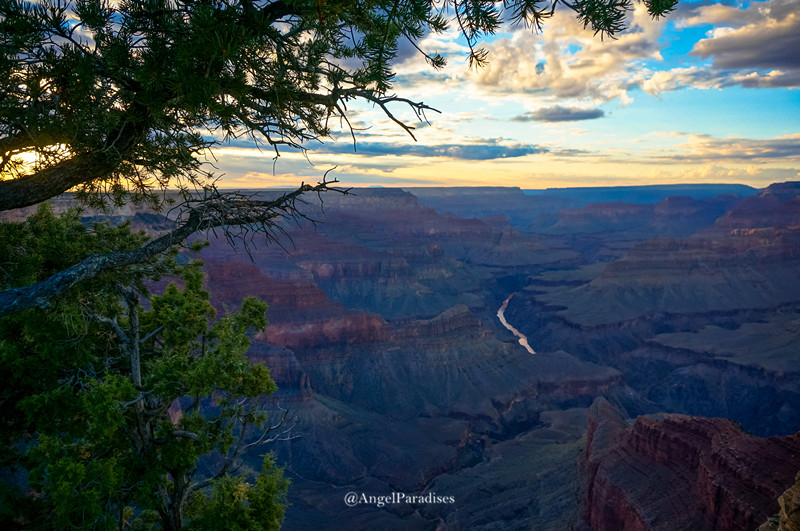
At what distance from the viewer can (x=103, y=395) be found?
7812 mm

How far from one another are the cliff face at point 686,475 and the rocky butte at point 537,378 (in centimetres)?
9

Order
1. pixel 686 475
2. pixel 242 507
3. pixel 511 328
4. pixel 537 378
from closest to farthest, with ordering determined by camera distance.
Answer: pixel 242 507, pixel 686 475, pixel 537 378, pixel 511 328

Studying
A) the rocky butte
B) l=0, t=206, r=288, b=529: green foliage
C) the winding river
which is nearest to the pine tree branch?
the rocky butte

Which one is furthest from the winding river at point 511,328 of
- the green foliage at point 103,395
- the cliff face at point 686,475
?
the green foliage at point 103,395

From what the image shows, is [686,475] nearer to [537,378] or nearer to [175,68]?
[175,68]

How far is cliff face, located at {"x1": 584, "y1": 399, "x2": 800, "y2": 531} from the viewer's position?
65.6 ft

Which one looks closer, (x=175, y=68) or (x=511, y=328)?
(x=175, y=68)

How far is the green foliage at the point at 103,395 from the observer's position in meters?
8.05

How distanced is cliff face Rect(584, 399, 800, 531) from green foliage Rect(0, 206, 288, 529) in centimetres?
1927

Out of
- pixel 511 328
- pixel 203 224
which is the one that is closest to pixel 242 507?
pixel 203 224

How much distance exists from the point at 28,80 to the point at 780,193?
208 metres

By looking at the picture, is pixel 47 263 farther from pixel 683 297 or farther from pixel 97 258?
pixel 683 297

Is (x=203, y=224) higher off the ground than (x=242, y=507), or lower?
higher

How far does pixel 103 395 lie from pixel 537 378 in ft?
205
